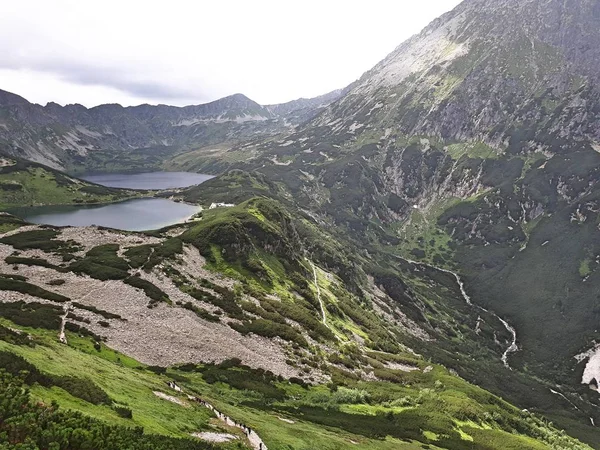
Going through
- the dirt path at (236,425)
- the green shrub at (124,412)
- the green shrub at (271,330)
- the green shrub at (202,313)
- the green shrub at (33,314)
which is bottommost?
the green shrub at (271,330)

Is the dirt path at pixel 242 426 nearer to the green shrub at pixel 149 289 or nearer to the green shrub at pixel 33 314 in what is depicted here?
the green shrub at pixel 33 314

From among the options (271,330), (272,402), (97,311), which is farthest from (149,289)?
(272,402)

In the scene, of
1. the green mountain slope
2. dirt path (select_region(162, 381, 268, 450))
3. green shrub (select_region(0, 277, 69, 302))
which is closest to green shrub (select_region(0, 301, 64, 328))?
the green mountain slope

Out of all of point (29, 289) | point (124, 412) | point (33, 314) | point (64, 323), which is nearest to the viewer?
point (124, 412)

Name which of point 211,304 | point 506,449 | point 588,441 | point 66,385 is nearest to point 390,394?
point 506,449

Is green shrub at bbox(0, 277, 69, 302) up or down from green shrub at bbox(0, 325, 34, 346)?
down

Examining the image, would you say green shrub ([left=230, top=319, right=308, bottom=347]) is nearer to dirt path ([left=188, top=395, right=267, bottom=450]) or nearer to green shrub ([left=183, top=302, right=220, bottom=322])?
green shrub ([left=183, top=302, right=220, bottom=322])

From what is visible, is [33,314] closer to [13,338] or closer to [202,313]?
[13,338]

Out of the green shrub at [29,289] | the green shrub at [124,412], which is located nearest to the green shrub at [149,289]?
the green shrub at [29,289]

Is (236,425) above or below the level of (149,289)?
below

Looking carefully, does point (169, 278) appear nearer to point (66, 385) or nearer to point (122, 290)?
point (122, 290)

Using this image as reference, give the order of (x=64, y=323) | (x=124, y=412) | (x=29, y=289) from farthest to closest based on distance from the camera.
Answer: (x=29, y=289) < (x=64, y=323) < (x=124, y=412)

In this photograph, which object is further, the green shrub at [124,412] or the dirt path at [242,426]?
the dirt path at [242,426]

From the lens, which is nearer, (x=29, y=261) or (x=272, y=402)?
(x=272, y=402)
